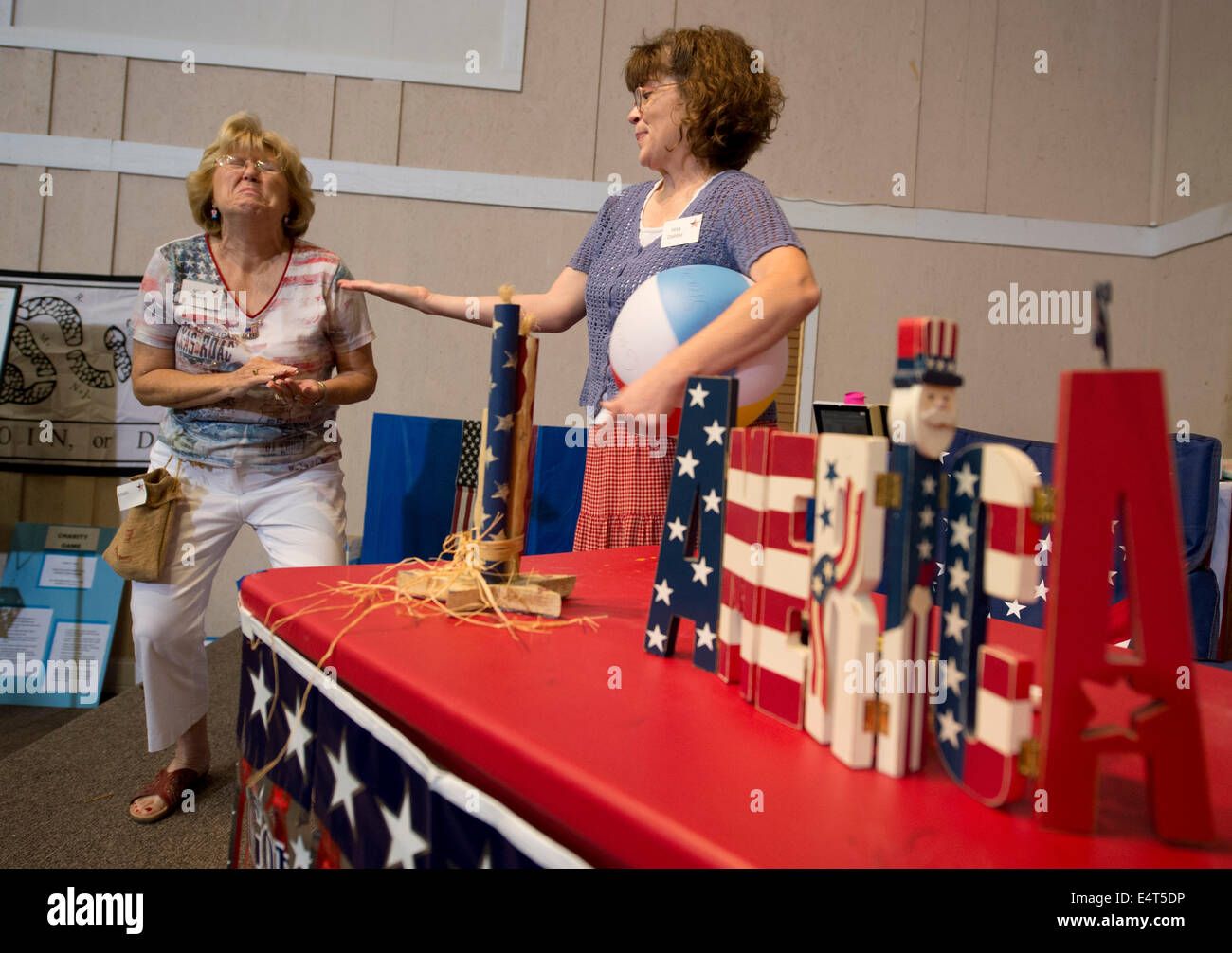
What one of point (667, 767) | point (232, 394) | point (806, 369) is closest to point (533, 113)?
point (806, 369)

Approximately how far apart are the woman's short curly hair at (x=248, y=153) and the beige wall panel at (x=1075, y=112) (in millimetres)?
4053

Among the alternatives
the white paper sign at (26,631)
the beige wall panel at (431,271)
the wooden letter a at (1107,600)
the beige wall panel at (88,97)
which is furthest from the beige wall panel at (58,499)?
→ the wooden letter a at (1107,600)

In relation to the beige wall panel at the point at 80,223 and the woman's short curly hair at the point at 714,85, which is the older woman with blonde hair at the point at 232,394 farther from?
the beige wall panel at the point at 80,223

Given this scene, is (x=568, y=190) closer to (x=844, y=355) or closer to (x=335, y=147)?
(x=335, y=147)

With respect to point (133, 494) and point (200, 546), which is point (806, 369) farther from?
point (133, 494)

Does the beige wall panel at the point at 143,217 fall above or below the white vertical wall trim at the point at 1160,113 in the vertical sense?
below

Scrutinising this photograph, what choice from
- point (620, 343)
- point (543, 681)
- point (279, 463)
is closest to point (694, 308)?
point (620, 343)

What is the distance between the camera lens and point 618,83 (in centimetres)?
478

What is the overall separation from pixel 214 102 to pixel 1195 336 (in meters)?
5.52

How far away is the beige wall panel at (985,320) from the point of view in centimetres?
490

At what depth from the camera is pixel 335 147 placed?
15.1 ft

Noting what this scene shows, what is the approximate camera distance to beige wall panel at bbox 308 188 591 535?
467 cm

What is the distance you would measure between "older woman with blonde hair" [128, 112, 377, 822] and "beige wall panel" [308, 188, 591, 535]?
230cm
